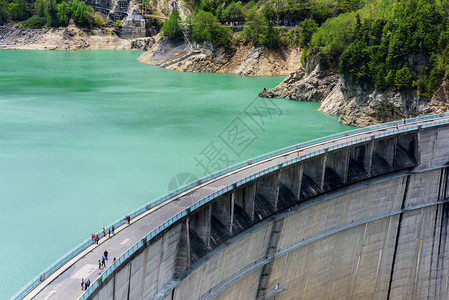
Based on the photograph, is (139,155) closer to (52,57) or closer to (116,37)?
(52,57)

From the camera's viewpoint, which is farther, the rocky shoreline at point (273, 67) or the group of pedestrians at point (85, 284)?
the rocky shoreline at point (273, 67)

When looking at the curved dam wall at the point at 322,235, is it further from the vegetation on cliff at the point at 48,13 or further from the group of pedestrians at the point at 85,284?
the vegetation on cliff at the point at 48,13

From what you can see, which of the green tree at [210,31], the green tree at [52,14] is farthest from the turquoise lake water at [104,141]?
the green tree at [52,14]

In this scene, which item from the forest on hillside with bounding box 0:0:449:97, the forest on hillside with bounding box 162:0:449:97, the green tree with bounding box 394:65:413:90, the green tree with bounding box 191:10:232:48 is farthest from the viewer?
the green tree with bounding box 191:10:232:48

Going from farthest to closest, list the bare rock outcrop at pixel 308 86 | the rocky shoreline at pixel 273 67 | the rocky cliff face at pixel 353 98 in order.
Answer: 1. the bare rock outcrop at pixel 308 86
2. the rocky shoreline at pixel 273 67
3. the rocky cliff face at pixel 353 98

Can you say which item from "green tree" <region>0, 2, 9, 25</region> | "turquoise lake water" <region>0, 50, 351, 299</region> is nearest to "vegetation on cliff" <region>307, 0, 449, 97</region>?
"turquoise lake water" <region>0, 50, 351, 299</region>

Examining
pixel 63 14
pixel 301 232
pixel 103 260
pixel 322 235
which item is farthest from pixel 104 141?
pixel 63 14

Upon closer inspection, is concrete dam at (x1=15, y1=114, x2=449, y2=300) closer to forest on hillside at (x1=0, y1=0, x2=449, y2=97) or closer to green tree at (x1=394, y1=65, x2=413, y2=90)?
green tree at (x1=394, y1=65, x2=413, y2=90)
